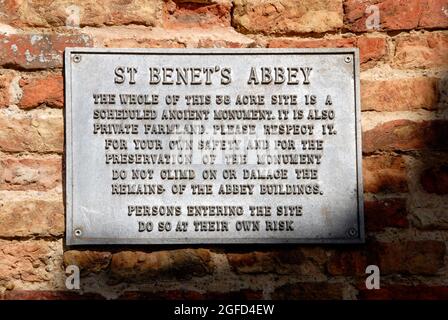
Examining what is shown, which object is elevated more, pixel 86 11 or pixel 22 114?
pixel 86 11

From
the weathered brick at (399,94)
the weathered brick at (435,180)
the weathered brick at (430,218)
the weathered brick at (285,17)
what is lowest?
the weathered brick at (430,218)

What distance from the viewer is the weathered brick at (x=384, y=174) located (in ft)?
9.17

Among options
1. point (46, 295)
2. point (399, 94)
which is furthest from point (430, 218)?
point (46, 295)

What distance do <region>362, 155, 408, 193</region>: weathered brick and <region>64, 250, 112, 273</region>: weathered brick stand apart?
96 cm

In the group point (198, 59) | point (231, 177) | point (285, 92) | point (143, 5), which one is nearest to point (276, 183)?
point (231, 177)

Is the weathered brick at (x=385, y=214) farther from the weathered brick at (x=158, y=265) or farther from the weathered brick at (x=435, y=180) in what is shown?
the weathered brick at (x=158, y=265)

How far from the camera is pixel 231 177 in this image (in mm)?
2771

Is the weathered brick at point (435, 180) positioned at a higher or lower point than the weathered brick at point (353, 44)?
lower

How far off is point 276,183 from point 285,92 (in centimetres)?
33

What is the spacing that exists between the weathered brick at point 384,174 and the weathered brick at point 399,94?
0.19 m

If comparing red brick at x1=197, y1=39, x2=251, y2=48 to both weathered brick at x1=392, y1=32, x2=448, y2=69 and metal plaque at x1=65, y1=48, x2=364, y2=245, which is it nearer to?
metal plaque at x1=65, y1=48, x2=364, y2=245

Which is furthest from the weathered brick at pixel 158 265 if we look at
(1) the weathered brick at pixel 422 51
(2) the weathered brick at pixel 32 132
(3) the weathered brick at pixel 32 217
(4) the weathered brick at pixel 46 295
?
(1) the weathered brick at pixel 422 51

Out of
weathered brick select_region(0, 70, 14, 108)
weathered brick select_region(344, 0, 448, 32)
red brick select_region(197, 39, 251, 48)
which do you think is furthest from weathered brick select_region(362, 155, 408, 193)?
weathered brick select_region(0, 70, 14, 108)
